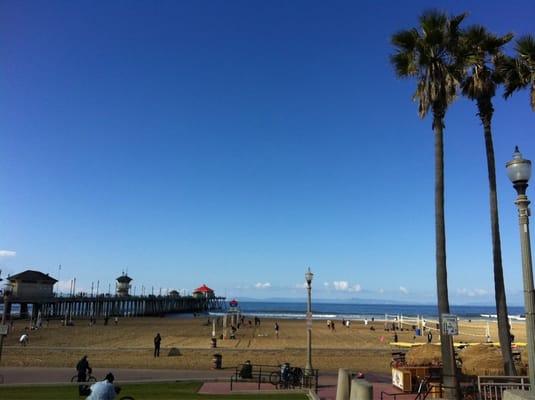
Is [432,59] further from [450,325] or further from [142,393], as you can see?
[142,393]

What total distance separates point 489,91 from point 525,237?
36.9ft

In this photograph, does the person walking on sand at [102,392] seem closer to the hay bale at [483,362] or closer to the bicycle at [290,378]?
the bicycle at [290,378]

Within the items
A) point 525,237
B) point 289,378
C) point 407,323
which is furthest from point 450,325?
point 407,323

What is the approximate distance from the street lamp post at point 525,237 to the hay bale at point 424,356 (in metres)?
11.9

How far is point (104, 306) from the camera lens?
475 feet

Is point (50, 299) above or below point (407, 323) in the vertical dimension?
above

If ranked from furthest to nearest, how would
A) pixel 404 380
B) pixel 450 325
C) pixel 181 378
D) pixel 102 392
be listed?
pixel 181 378, pixel 404 380, pixel 450 325, pixel 102 392

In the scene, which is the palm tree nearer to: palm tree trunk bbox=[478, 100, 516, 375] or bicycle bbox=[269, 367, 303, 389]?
palm tree trunk bbox=[478, 100, 516, 375]

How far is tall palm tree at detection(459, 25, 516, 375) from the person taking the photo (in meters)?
15.7

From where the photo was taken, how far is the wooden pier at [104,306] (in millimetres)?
87656

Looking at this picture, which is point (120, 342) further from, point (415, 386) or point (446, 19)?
point (446, 19)

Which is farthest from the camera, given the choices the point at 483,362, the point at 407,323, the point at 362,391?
the point at 407,323

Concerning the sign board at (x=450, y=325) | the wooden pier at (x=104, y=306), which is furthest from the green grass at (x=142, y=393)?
the wooden pier at (x=104, y=306)

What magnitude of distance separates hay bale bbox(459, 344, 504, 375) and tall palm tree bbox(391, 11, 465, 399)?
143 inches
